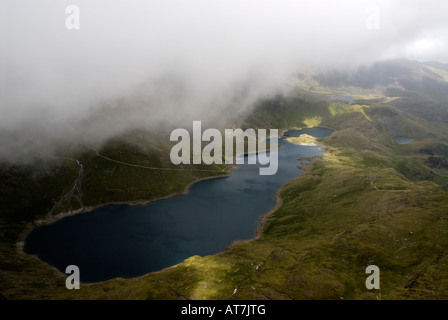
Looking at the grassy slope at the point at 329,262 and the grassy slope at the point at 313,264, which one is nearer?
the grassy slope at the point at 329,262

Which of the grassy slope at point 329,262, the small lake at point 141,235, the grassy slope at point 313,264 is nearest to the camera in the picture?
the grassy slope at point 329,262

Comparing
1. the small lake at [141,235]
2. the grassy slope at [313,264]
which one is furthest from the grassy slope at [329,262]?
the small lake at [141,235]

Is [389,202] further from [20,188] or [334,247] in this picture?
[20,188]

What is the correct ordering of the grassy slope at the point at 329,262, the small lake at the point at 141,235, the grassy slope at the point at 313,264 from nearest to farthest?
the grassy slope at the point at 329,262
the grassy slope at the point at 313,264
the small lake at the point at 141,235

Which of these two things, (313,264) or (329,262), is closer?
(313,264)

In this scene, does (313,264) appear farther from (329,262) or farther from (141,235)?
(141,235)

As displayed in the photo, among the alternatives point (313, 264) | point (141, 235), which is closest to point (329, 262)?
point (313, 264)

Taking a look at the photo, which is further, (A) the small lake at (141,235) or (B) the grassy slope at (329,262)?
(A) the small lake at (141,235)

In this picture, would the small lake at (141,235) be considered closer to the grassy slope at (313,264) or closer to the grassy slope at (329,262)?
the grassy slope at (313,264)
